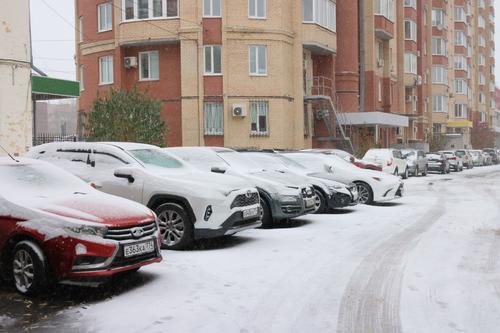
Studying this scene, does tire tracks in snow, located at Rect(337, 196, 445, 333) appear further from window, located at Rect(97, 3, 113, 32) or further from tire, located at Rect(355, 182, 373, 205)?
window, located at Rect(97, 3, 113, 32)

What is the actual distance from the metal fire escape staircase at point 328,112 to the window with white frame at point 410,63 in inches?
675

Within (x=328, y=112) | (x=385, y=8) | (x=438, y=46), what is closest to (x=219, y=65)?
(x=328, y=112)

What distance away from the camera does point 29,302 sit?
677 centimetres

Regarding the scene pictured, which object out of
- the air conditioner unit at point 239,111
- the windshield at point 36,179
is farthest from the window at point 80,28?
the windshield at point 36,179

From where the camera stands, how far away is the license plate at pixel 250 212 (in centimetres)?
1008

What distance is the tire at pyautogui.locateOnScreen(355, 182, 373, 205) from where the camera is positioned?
55.6ft

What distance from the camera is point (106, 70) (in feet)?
112

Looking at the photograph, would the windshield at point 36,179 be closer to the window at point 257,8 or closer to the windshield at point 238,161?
the windshield at point 238,161

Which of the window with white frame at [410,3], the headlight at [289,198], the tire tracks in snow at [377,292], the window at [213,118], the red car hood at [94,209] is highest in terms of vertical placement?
the window with white frame at [410,3]

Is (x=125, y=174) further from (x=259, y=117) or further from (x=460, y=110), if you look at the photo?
(x=460, y=110)

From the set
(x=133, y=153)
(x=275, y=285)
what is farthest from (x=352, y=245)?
(x=133, y=153)

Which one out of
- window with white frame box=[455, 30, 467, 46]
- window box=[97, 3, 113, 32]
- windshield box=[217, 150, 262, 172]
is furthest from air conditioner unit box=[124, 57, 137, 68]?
window with white frame box=[455, 30, 467, 46]

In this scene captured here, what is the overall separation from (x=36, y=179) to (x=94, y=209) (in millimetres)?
1223

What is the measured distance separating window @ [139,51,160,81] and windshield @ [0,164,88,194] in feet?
81.0
